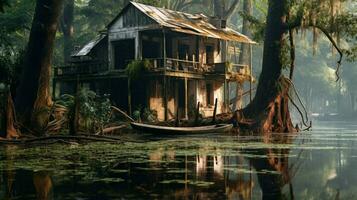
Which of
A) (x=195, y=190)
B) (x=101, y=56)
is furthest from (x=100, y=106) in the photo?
(x=195, y=190)

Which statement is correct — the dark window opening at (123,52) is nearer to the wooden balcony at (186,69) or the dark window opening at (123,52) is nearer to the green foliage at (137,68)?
the wooden balcony at (186,69)

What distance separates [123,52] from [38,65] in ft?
57.1

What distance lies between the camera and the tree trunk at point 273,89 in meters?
32.2

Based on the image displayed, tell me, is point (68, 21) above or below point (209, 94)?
above

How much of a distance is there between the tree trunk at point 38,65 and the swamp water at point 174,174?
6277 mm

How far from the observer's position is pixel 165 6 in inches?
2244

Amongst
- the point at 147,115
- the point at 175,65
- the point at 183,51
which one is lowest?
the point at 147,115

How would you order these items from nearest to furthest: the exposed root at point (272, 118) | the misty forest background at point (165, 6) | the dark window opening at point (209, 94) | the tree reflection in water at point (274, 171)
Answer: the tree reflection in water at point (274, 171) < the exposed root at point (272, 118) < the misty forest background at point (165, 6) < the dark window opening at point (209, 94)

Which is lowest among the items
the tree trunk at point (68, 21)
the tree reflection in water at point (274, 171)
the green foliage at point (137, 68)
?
the tree reflection in water at point (274, 171)

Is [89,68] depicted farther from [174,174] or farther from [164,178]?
[164,178]

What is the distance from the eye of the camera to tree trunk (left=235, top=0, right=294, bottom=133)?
32.2 metres

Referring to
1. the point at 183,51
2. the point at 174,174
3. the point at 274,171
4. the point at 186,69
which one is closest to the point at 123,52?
the point at 183,51

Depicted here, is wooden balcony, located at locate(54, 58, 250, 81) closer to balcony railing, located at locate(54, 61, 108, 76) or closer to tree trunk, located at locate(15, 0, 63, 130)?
balcony railing, located at locate(54, 61, 108, 76)

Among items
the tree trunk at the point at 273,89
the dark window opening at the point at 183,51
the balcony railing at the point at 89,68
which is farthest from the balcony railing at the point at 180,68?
the tree trunk at the point at 273,89
